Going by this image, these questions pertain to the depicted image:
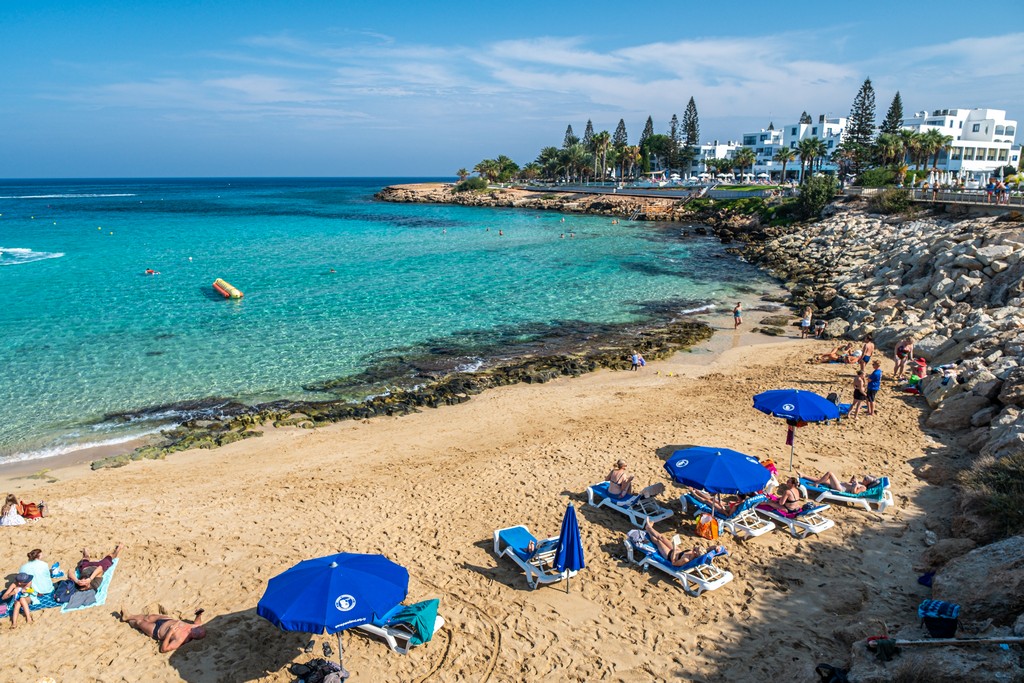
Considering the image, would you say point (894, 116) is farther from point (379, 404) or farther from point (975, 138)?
point (379, 404)

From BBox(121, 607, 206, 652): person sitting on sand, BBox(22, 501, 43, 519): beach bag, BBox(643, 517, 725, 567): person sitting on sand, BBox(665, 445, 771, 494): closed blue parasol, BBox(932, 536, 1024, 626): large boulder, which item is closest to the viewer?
BBox(932, 536, 1024, 626): large boulder

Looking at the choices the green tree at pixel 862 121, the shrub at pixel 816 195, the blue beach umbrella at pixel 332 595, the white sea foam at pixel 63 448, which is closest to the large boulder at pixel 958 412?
the blue beach umbrella at pixel 332 595

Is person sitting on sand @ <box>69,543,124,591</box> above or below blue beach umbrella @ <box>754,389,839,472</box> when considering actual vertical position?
below

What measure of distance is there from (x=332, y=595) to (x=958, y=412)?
15.1 metres

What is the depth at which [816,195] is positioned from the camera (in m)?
56.0

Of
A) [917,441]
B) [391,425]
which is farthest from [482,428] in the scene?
[917,441]

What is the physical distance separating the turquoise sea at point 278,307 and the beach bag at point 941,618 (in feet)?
52.7

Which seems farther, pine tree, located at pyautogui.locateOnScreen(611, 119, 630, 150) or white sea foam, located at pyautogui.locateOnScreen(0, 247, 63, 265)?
pine tree, located at pyautogui.locateOnScreen(611, 119, 630, 150)

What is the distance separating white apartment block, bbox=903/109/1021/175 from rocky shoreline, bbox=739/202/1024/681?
4575cm

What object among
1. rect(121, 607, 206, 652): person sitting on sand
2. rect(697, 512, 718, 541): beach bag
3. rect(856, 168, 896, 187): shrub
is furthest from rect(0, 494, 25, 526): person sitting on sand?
rect(856, 168, 896, 187): shrub

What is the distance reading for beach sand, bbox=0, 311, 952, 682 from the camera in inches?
326

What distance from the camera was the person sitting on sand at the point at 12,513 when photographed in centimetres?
1194

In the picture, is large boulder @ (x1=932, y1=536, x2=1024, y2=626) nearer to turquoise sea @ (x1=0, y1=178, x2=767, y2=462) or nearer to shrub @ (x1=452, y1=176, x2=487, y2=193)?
turquoise sea @ (x1=0, y1=178, x2=767, y2=462)

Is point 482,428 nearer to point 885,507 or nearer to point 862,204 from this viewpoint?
point 885,507
